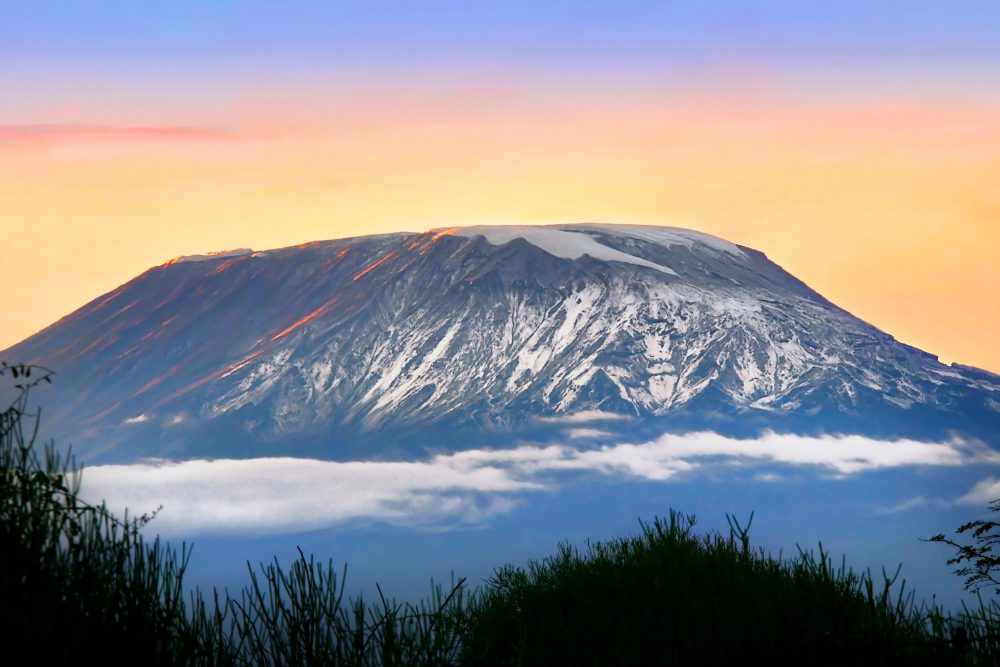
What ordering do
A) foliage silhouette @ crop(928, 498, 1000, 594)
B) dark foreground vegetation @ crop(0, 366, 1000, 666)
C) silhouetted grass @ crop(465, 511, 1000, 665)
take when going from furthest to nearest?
foliage silhouette @ crop(928, 498, 1000, 594) < silhouetted grass @ crop(465, 511, 1000, 665) < dark foreground vegetation @ crop(0, 366, 1000, 666)

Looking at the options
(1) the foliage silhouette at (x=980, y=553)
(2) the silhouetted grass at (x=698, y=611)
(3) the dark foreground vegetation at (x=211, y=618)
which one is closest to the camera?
(3) the dark foreground vegetation at (x=211, y=618)

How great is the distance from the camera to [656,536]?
21625mm

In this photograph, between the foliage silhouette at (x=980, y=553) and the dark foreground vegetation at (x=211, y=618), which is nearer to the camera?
the dark foreground vegetation at (x=211, y=618)

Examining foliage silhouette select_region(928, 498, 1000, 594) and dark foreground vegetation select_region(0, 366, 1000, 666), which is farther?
foliage silhouette select_region(928, 498, 1000, 594)

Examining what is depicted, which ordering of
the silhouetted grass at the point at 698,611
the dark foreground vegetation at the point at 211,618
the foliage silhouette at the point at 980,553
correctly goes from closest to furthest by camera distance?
1. the dark foreground vegetation at the point at 211,618
2. the silhouetted grass at the point at 698,611
3. the foliage silhouette at the point at 980,553

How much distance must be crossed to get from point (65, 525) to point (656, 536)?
12888mm

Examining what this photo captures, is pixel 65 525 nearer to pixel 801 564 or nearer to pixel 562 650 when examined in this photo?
pixel 562 650

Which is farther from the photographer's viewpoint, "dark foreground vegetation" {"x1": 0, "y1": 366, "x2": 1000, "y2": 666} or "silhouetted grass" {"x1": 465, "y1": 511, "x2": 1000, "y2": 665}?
"silhouetted grass" {"x1": 465, "y1": 511, "x2": 1000, "y2": 665}

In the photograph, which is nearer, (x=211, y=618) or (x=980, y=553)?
(x=211, y=618)

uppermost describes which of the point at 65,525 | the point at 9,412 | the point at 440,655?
the point at 9,412

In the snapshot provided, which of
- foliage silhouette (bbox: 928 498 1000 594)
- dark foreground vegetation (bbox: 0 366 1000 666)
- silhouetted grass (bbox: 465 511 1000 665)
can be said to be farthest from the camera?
foliage silhouette (bbox: 928 498 1000 594)

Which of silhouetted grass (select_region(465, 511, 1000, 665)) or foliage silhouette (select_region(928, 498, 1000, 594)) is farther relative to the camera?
foliage silhouette (select_region(928, 498, 1000, 594))

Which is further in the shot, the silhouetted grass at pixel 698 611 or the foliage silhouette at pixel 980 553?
→ the foliage silhouette at pixel 980 553

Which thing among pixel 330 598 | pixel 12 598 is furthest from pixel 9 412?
pixel 330 598
